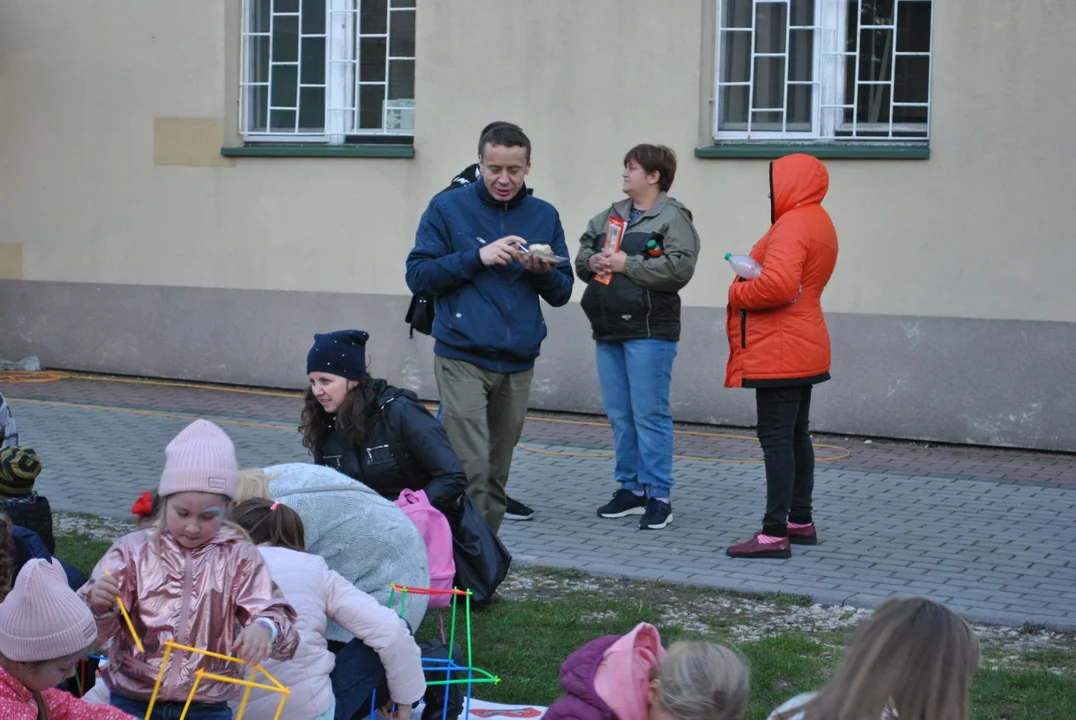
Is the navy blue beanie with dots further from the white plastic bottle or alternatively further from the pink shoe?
the pink shoe

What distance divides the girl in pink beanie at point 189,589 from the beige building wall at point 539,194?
7.10 metres

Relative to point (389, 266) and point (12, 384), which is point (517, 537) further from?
point (12, 384)

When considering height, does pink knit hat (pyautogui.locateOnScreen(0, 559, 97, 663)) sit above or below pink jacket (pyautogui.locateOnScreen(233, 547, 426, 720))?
above

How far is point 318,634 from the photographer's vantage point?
3.88 meters

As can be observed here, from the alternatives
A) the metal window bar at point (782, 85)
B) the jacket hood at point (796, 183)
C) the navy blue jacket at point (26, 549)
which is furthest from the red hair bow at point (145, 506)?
the metal window bar at point (782, 85)

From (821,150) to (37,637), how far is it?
7.75 m

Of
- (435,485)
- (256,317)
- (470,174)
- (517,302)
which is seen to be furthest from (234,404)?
(435,485)

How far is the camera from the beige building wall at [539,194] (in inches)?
376

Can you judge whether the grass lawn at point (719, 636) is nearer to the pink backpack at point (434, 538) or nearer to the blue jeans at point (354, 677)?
the pink backpack at point (434, 538)

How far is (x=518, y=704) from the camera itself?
4875 mm

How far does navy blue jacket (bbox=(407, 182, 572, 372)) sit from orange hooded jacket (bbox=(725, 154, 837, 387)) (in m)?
0.96

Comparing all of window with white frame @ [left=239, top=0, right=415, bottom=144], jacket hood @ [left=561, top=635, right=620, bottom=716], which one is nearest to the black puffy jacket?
jacket hood @ [left=561, top=635, right=620, bottom=716]

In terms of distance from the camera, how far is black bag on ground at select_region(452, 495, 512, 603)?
5328 millimetres

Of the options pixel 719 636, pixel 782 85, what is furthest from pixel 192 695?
pixel 782 85
